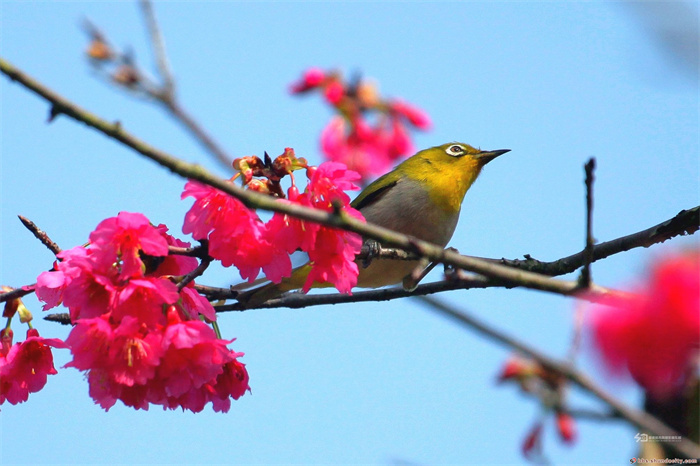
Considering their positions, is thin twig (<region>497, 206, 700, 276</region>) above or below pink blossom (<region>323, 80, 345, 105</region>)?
below

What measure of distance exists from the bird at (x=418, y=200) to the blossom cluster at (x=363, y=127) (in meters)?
1.22

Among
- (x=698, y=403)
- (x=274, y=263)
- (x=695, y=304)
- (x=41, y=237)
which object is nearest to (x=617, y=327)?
(x=695, y=304)

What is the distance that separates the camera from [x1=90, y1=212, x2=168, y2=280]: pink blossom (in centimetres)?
321

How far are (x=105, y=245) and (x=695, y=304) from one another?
93.3 inches

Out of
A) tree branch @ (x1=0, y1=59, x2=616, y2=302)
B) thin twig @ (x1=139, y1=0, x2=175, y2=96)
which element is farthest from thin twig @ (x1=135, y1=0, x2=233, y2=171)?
tree branch @ (x1=0, y1=59, x2=616, y2=302)

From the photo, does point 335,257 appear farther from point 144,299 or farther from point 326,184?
point 144,299

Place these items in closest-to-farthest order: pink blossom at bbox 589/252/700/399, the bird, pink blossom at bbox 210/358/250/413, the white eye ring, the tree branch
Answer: pink blossom at bbox 589/252/700/399, the tree branch, pink blossom at bbox 210/358/250/413, the bird, the white eye ring

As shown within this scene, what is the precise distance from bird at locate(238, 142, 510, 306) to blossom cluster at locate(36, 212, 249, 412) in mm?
2146

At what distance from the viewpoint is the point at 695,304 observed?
5.89 ft

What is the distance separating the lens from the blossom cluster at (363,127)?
8.52 meters

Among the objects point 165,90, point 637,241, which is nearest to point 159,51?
point 165,90

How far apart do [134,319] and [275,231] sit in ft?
2.31

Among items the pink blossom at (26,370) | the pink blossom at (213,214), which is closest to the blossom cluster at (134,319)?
the pink blossom at (213,214)

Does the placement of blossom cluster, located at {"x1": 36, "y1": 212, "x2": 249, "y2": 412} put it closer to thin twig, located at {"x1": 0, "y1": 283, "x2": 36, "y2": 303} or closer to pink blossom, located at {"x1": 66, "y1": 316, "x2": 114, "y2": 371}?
pink blossom, located at {"x1": 66, "y1": 316, "x2": 114, "y2": 371}
